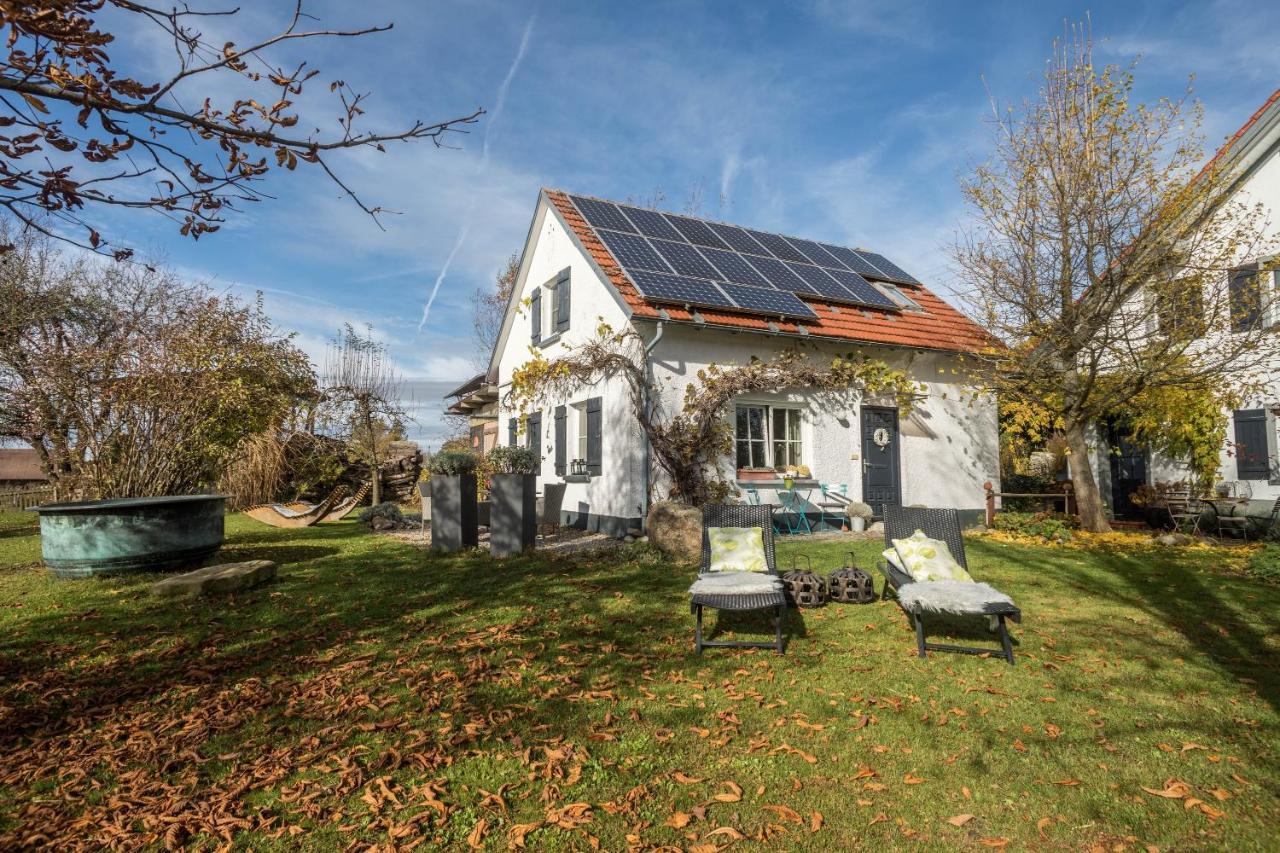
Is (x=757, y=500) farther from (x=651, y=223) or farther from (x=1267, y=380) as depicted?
(x=1267, y=380)

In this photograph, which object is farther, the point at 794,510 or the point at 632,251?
the point at 632,251

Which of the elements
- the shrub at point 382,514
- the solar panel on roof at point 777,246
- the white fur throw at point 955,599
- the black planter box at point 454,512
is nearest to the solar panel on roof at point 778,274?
the solar panel on roof at point 777,246

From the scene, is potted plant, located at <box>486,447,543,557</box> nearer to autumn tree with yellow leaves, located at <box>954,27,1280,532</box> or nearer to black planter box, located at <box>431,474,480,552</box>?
black planter box, located at <box>431,474,480,552</box>

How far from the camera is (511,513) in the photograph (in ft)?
28.7

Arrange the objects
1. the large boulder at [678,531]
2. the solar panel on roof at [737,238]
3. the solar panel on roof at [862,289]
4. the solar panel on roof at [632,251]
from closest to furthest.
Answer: the large boulder at [678,531], the solar panel on roof at [632,251], the solar panel on roof at [862,289], the solar panel on roof at [737,238]

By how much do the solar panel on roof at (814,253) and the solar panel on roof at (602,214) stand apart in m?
4.31

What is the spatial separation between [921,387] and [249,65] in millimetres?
12271

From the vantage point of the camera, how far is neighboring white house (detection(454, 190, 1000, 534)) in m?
10.4

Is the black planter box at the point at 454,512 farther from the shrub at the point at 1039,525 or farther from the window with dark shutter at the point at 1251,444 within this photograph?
the window with dark shutter at the point at 1251,444

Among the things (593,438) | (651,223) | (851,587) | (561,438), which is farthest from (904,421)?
(851,587)

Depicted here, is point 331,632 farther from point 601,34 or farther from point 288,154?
point 601,34

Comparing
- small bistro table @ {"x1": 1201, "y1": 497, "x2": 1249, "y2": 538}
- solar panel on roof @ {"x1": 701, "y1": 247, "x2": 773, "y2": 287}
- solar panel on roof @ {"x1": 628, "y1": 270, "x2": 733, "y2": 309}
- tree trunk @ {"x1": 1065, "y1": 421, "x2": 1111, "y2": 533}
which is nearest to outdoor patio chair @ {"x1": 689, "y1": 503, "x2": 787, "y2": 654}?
solar panel on roof @ {"x1": 628, "y1": 270, "x2": 733, "y2": 309}

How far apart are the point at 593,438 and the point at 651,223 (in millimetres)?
4995

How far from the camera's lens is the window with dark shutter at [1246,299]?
9.72 m
